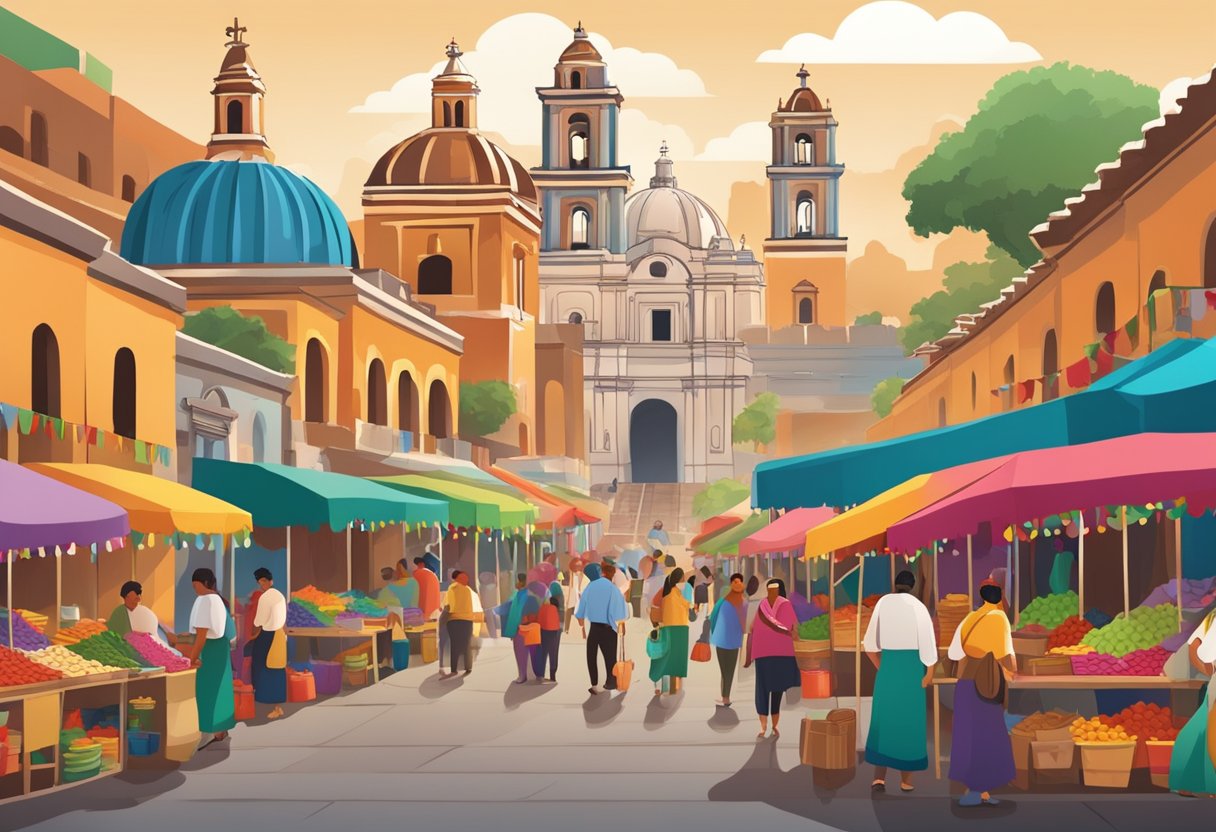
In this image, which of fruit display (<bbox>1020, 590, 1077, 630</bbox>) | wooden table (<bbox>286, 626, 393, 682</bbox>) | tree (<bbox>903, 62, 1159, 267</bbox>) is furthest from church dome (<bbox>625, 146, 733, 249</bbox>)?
fruit display (<bbox>1020, 590, 1077, 630</bbox>)

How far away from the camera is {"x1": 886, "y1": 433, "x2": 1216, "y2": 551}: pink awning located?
37.9ft

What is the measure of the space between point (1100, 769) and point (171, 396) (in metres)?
15.2

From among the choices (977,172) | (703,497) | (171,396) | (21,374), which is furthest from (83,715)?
(703,497)

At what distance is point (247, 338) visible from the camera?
1345 inches

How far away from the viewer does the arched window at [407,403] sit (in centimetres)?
4294

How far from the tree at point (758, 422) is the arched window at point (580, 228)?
12.5m

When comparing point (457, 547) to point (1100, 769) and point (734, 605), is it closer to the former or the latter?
point (734, 605)

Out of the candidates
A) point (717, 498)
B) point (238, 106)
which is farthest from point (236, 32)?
point (717, 498)

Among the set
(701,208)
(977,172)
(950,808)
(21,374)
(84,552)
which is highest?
(701,208)

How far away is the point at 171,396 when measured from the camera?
24312 mm

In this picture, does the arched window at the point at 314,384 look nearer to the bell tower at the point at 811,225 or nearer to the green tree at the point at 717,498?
the green tree at the point at 717,498

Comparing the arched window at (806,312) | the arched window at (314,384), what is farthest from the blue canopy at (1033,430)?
the arched window at (806,312)

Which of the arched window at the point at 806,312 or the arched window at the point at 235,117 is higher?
the arched window at the point at 235,117

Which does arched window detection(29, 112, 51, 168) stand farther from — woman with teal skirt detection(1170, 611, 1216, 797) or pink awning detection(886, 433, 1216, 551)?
woman with teal skirt detection(1170, 611, 1216, 797)
